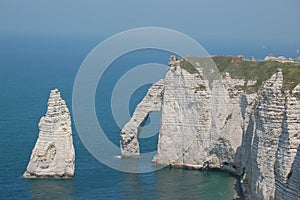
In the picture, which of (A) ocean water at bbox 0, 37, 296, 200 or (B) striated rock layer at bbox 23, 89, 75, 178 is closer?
(A) ocean water at bbox 0, 37, 296, 200

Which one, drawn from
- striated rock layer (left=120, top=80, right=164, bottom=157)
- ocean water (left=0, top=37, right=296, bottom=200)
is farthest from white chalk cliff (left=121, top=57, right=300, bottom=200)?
ocean water (left=0, top=37, right=296, bottom=200)

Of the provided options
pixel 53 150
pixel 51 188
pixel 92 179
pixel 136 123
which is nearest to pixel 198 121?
pixel 136 123

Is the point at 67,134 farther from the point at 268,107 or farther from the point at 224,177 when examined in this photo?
the point at 268,107

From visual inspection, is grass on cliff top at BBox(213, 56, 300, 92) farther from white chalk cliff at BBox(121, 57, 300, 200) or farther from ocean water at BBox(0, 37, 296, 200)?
ocean water at BBox(0, 37, 296, 200)

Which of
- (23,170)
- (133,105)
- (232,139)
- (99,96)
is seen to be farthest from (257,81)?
(99,96)

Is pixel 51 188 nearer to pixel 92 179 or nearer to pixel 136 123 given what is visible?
pixel 92 179

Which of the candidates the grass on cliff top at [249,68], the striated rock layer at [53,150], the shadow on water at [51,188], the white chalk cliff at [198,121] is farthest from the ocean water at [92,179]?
the grass on cliff top at [249,68]
